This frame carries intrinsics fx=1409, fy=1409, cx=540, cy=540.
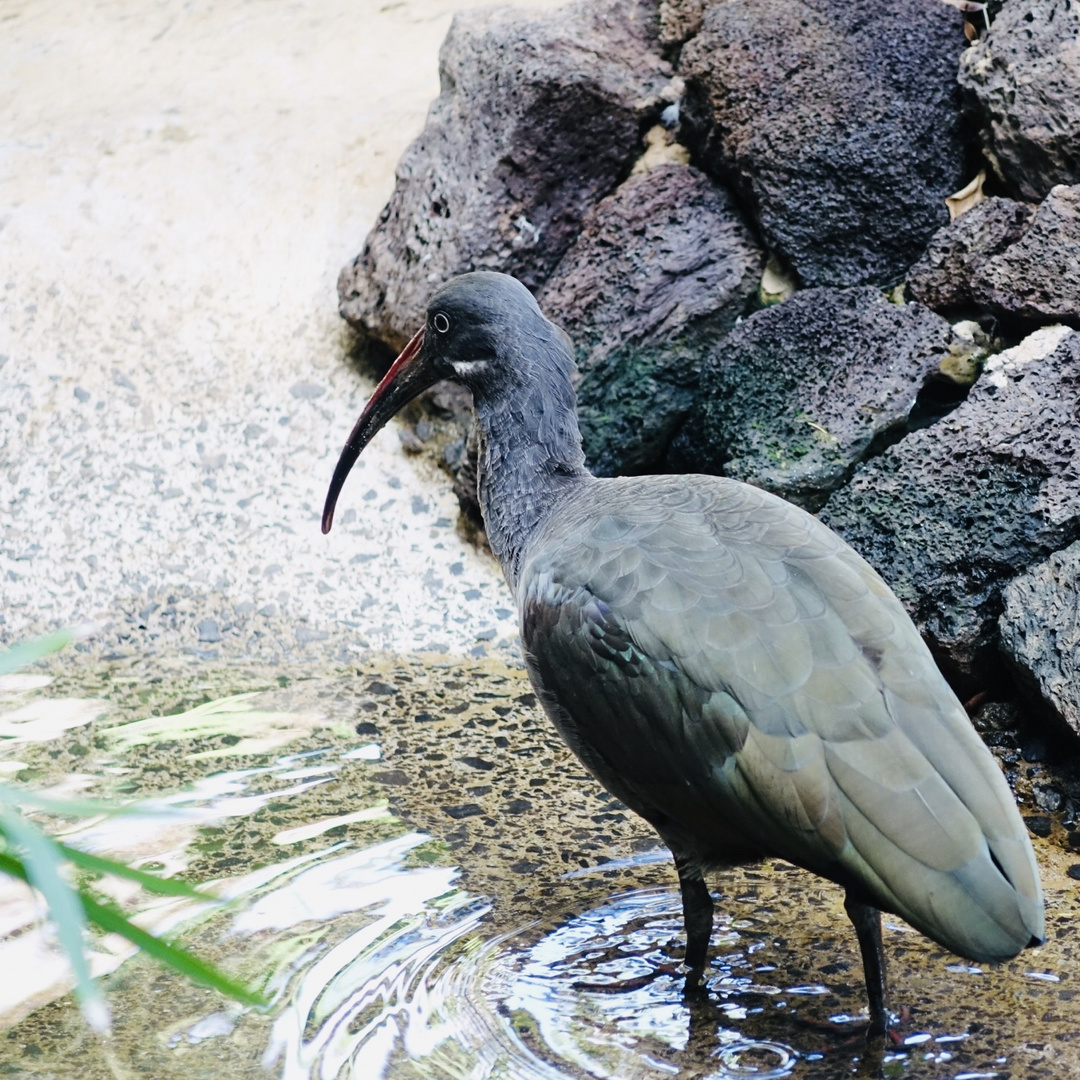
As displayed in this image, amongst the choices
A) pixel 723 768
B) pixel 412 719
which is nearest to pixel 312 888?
pixel 412 719

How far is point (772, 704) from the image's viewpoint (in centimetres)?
251

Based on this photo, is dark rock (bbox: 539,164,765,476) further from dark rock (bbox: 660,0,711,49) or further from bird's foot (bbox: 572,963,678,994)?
bird's foot (bbox: 572,963,678,994)

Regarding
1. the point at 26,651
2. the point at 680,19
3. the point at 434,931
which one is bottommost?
the point at 434,931

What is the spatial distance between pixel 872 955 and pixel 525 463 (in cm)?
134

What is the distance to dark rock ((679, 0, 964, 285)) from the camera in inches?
181

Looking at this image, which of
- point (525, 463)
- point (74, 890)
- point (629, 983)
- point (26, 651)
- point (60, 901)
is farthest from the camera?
point (525, 463)

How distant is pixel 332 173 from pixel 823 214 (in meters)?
2.19

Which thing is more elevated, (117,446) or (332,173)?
(332,173)

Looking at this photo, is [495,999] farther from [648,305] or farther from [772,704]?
[648,305]

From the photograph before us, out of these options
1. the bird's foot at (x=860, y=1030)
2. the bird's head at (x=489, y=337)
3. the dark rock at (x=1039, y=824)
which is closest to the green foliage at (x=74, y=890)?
the bird's foot at (x=860, y=1030)

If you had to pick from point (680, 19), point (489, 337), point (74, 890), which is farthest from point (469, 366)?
point (680, 19)

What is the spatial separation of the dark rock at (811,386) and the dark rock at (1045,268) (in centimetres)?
21

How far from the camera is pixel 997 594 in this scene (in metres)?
3.82

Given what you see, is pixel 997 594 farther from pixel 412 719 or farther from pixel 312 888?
pixel 312 888
